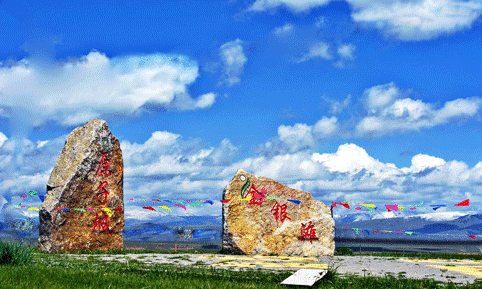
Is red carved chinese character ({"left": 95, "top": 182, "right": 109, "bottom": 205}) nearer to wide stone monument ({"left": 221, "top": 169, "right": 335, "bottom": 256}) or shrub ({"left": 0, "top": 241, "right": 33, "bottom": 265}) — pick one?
wide stone monument ({"left": 221, "top": 169, "right": 335, "bottom": 256})

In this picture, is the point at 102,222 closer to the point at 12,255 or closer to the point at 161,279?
the point at 12,255

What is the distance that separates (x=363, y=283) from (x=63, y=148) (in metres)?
14.4

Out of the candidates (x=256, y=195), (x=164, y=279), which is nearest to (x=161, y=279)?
(x=164, y=279)

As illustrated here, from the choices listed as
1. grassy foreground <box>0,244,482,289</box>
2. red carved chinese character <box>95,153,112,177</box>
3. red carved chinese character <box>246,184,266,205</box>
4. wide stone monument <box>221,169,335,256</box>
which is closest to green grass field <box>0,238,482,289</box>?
grassy foreground <box>0,244,482,289</box>

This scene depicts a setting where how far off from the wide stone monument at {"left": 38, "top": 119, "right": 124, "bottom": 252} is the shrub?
6.76 m

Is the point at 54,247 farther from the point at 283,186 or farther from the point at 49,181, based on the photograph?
the point at 283,186

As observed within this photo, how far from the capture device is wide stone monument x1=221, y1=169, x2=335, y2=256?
2153cm

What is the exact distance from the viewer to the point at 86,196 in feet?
67.3

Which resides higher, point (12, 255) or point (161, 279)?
point (12, 255)

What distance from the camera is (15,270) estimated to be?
36.8 feet

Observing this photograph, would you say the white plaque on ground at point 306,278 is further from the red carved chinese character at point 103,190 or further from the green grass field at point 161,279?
the red carved chinese character at point 103,190

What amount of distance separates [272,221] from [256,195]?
1252 mm

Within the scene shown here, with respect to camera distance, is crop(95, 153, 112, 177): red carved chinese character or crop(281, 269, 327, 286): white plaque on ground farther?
crop(95, 153, 112, 177): red carved chinese character

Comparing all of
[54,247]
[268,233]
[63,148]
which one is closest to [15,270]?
[54,247]
